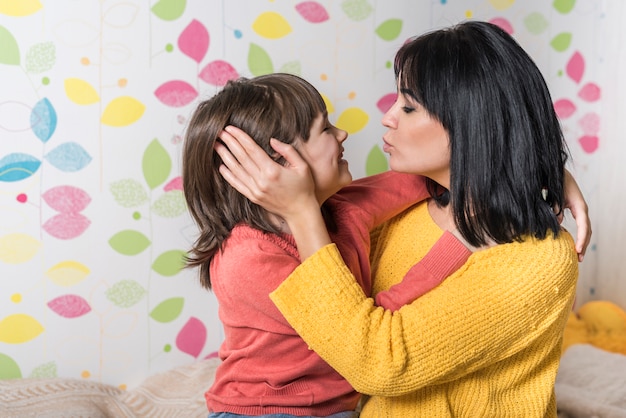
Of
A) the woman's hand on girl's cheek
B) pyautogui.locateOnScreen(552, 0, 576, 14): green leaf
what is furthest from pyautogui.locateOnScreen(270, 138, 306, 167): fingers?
pyautogui.locateOnScreen(552, 0, 576, 14): green leaf

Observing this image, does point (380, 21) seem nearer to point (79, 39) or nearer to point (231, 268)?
point (79, 39)

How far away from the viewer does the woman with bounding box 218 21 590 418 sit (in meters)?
1.13

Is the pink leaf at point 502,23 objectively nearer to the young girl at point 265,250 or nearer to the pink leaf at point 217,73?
the pink leaf at point 217,73

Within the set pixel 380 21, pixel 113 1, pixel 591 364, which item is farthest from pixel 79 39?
pixel 591 364

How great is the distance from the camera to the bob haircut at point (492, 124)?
47.9 inches

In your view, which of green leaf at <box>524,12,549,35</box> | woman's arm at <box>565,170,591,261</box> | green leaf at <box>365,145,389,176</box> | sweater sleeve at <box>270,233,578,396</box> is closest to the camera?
sweater sleeve at <box>270,233,578,396</box>

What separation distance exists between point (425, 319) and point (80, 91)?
137 cm

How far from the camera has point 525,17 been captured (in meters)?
2.57

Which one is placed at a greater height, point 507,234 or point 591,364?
point 507,234

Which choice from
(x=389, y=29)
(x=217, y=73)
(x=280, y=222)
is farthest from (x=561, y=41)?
(x=280, y=222)

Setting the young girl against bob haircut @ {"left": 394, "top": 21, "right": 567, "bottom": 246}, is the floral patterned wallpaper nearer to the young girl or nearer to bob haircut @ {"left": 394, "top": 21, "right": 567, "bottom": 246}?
the young girl

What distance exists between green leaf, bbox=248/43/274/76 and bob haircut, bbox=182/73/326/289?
0.85m

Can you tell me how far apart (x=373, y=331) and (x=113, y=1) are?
1.40 m

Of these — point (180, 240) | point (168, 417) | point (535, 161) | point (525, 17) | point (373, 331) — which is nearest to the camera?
point (373, 331)
